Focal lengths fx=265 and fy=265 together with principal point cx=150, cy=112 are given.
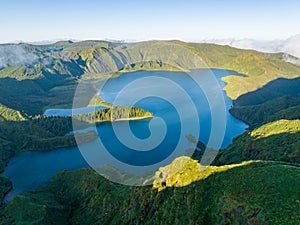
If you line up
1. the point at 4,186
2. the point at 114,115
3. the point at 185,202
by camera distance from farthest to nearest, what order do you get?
the point at 114,115, the point at 4,186, the point at 185,202

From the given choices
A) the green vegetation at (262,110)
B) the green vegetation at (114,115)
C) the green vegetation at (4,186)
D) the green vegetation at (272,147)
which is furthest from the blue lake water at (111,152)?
the green vegetation at (272,147)

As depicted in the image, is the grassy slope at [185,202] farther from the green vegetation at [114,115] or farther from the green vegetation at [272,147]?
the green vegetation at [114,115]

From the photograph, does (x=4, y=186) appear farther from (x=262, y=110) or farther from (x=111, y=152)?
(x=262, y=110)

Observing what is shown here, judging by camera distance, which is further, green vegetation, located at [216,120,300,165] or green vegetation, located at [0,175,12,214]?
green vegetation, located at [0,175,12,214]

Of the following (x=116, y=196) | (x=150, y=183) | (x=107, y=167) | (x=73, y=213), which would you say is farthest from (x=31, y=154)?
(x=150, y=183)

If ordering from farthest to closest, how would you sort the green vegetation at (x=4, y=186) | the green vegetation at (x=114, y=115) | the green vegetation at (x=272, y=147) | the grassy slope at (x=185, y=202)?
the green vegetation at (x=114, y=115)
the green vegetation at (x=4, y=186)
the green vegetation at (x=272, y=147)
the grassy slope at (x=185, y=202)

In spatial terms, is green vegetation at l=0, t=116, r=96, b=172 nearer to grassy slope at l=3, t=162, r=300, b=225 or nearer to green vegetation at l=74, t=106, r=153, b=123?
green vegetation at l=74, t=106, r=153, b=123

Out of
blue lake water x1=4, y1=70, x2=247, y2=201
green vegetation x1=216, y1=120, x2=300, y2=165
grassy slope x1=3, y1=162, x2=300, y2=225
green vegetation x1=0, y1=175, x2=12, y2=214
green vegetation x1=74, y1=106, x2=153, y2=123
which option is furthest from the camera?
green vegetation x1=74, y1=106, x2=153, y2=123

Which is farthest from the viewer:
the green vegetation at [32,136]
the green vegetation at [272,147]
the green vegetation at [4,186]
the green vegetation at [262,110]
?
the green vegetation at [262,110]

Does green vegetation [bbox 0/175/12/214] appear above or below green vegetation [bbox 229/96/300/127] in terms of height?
below

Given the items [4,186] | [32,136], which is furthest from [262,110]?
[4,186]

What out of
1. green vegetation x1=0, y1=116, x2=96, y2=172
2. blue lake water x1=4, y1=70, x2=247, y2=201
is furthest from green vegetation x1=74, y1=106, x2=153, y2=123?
green vegetation x1=0, y1=116, x2=96, y2=172

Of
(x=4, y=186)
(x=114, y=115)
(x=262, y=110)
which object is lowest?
(x=114, y=115)

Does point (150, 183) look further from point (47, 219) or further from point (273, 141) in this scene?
point (273, 141)
